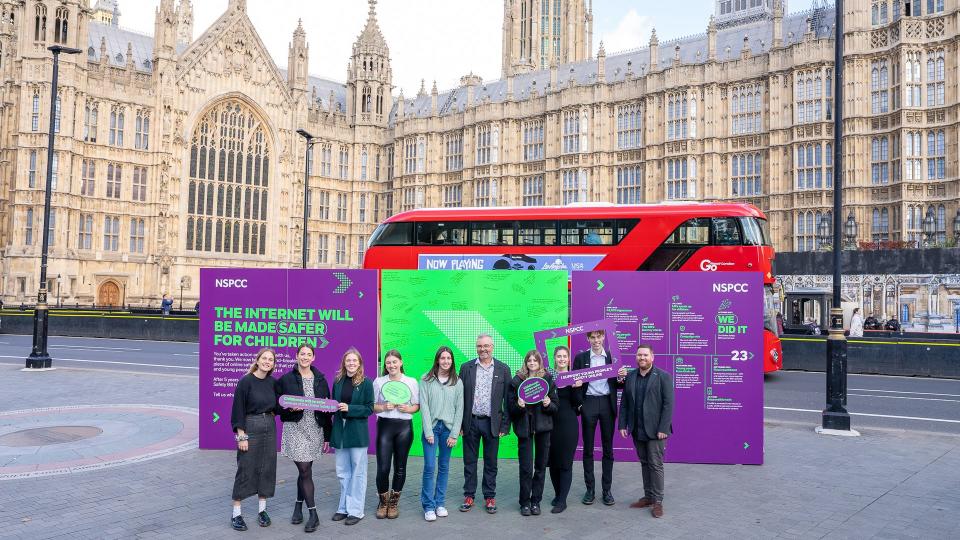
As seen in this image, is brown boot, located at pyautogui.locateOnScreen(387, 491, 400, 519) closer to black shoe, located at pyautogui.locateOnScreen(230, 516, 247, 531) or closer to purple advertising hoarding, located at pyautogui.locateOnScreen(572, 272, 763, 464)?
black shoe, located at pyautogui.locateOnScreen(230, 516, 247, 531)

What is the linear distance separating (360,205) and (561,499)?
177 feet

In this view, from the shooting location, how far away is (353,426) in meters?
7.39

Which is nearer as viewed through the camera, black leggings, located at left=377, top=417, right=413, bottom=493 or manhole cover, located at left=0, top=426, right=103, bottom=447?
black leggings, located at left=377, top=417, right=413, bottom=493

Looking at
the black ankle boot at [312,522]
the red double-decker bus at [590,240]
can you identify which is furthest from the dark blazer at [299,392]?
the red double-decker bus at [590,240]

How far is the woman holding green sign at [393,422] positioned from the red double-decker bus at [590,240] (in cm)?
1136

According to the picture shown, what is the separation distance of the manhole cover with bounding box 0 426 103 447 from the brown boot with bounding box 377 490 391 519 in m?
5.99

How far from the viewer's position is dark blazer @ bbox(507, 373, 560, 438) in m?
7.71

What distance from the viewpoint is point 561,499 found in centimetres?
789

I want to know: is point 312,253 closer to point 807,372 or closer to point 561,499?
point 807,372

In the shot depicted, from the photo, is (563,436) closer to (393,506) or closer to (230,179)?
(393,506)

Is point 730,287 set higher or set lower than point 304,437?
higher

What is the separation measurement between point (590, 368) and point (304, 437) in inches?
130

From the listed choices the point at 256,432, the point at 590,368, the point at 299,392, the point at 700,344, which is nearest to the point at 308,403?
the point at 299,392

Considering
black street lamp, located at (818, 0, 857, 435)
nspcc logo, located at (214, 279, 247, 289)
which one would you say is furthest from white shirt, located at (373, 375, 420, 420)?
black street lamp, located at (818, 0, 857, 435)
